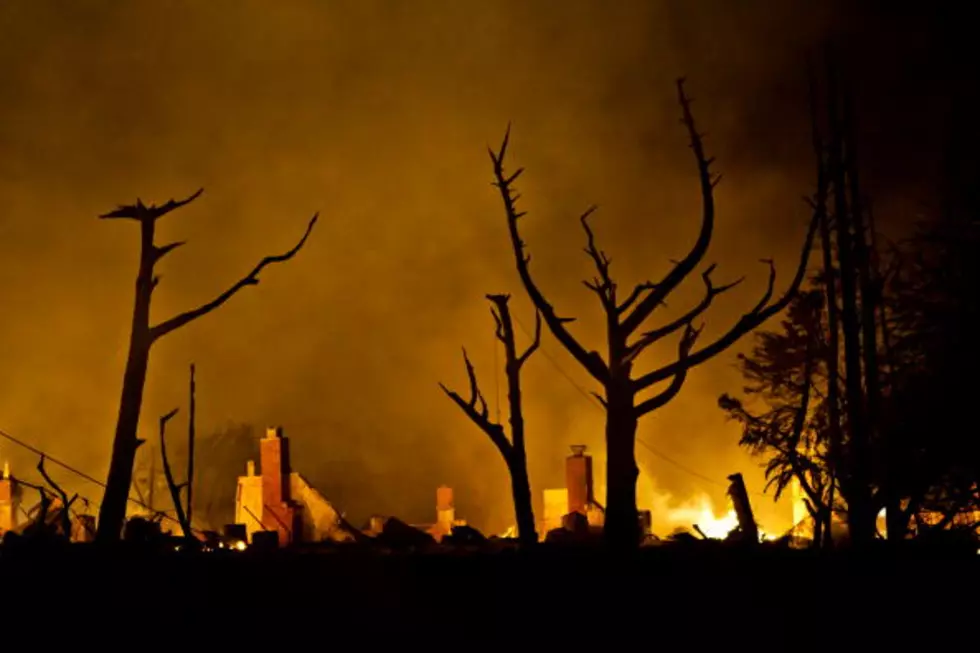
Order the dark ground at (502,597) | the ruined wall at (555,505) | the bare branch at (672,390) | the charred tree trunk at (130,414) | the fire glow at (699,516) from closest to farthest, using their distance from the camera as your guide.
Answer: the dark ground at (502,597), the bare branch at (672,390), the charred tree trunk at (130,414), the ruined wall at (555,505), the fire glow at (699,516)

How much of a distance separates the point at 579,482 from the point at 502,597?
26.4 meters

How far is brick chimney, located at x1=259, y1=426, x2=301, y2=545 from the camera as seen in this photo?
34469 millimetres

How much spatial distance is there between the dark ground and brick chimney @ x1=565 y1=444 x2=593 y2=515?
83.1ft

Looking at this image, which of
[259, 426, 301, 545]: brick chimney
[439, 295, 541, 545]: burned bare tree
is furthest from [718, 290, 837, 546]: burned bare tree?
[259, 426, 301, 545]: brick chimney

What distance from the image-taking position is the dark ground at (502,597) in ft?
22.6

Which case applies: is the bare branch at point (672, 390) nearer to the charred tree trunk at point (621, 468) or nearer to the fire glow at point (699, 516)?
the charred tree trunk at point (621, 468)

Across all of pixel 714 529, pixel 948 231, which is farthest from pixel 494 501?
pixel 948 231

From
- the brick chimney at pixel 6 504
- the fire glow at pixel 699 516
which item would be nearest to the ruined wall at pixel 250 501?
the brick chimney at pixel 6 504

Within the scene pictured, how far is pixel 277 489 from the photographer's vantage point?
114 ft

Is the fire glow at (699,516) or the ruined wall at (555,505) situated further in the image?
the fire glow at (699,516)

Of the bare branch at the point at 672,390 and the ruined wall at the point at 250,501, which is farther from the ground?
the bare branch at the point at 672,390

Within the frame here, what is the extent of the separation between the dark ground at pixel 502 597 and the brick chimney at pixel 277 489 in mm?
27401

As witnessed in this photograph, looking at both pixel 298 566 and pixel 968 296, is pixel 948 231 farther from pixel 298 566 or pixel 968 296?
pixel 298 566

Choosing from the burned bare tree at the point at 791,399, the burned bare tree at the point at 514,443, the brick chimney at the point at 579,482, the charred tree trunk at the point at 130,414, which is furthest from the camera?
the brick chimney at the point at 579,482
